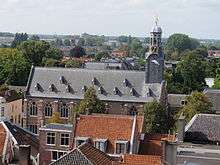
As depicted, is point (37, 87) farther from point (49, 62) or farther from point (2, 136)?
point (49, 62)

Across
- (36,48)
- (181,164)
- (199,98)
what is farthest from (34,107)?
(36,48)

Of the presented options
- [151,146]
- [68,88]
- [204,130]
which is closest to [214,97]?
[68,88]

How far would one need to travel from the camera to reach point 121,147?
48.2m

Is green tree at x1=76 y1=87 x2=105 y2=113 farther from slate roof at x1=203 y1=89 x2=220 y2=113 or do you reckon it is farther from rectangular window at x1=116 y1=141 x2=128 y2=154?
slate roof at x1=203 y1=89 x2=220 y2=113

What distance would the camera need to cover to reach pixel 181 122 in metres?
59.1

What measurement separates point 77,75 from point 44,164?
137ft

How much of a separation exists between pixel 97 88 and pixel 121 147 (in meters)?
40.6

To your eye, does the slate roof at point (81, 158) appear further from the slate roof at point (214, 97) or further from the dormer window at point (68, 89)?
the slate roof at point (214, 97)

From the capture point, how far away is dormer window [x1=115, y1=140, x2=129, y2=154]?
1872 inches

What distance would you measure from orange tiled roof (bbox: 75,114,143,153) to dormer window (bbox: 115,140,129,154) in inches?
16.1

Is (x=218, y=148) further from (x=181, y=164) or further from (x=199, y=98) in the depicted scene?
(x=199, y=98)

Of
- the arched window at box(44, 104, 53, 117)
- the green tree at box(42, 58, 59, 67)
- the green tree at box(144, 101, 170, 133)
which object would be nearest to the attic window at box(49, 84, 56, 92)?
the arched window at box(44, 104, 53, 117)

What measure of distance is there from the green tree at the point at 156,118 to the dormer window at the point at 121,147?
987 inches

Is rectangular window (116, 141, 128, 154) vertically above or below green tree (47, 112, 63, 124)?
above
